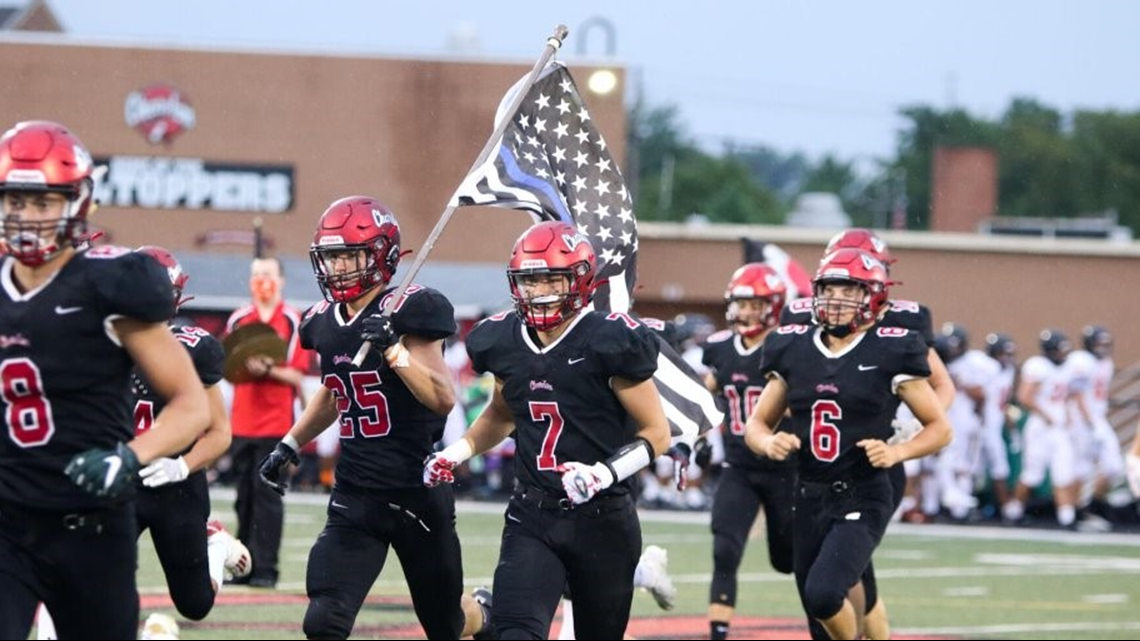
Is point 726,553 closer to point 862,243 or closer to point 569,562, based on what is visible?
point 862,243

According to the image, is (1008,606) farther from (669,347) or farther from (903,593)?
(669,347)

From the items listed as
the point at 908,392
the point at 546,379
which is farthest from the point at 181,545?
the point at 908,392

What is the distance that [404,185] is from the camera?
1160 inches

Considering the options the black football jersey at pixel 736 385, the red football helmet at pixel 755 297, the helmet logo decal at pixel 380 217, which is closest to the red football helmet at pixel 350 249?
the helmet logo decal at pixel 380 217

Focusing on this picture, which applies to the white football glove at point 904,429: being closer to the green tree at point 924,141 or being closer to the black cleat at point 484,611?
the black cleat at point 484,611

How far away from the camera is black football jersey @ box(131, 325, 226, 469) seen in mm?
7320

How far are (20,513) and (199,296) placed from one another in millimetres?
19946

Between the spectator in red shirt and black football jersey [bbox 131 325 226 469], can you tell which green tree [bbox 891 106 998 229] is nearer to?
the spectator in red shirt

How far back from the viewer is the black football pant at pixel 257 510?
10.8m

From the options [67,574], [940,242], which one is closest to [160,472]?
[67,574]

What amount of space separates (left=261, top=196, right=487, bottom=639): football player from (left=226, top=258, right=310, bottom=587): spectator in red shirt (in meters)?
3.62

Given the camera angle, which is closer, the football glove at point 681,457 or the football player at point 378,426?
the football player at point 378,426

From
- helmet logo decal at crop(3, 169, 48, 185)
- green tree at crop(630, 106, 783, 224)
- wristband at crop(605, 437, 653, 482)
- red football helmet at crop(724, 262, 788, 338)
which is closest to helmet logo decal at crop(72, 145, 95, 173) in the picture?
helmet logo decal at crop(3, 169, 48, 185)

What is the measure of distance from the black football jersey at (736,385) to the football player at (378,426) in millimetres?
3071
